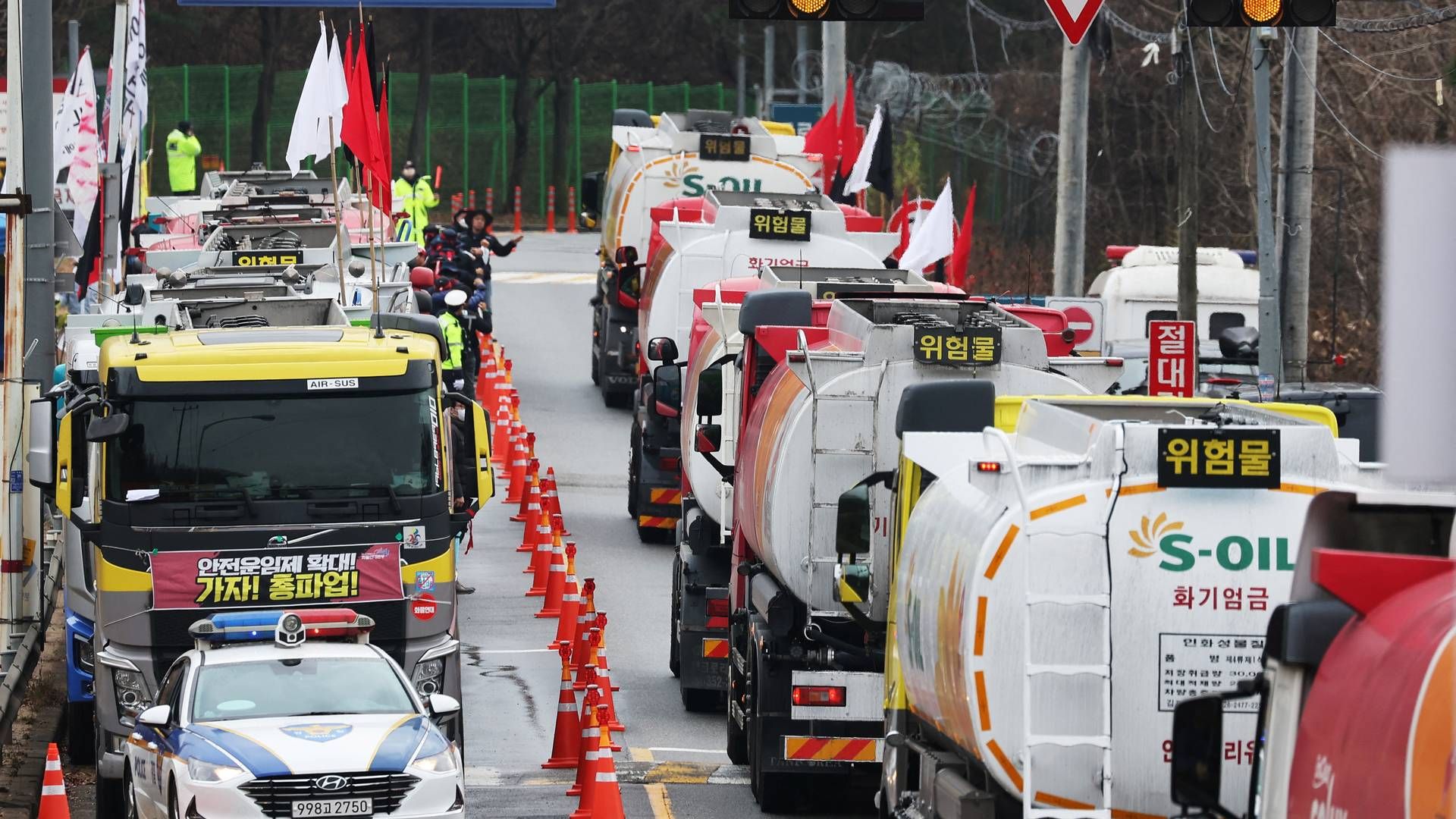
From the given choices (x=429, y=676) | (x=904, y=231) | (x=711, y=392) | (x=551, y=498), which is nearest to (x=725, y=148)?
(x=904, y=231)

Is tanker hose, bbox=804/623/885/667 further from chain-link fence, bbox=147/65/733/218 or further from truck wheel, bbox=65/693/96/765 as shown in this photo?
chain-link fence, bbox=147/65/733/218

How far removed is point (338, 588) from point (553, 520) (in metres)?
6.75

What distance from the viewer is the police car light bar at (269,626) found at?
12.9m

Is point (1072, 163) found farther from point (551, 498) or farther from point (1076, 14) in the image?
point (1076, 14)

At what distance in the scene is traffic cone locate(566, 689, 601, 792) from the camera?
41.7ft

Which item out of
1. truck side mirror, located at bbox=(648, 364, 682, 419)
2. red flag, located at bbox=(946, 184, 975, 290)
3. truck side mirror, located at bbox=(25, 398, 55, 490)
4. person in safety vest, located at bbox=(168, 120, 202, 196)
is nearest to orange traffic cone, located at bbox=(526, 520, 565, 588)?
truck side mirror, located at bbox=(648, 364, 682, 419)

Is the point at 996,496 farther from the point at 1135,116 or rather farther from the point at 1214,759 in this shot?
the point at 1135,116

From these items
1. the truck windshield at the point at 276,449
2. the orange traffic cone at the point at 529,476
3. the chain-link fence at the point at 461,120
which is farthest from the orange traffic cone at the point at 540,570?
the chain-link fence at the point at 461,120

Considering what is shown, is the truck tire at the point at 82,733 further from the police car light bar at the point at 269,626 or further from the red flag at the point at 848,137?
the red flag at the point at 848,137

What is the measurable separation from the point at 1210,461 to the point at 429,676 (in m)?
6.75

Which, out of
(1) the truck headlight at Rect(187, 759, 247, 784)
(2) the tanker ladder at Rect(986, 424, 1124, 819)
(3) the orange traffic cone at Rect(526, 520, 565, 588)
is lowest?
(3) the orange traffic cone at Rect(526, 520, 565, 588)

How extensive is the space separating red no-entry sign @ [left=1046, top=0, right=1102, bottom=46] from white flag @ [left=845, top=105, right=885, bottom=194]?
53.2 ft

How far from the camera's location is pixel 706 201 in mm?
25578

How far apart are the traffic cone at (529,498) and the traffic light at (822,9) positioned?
9918 millimetres
